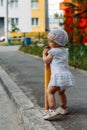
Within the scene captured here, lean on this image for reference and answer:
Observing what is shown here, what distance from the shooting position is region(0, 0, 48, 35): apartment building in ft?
237

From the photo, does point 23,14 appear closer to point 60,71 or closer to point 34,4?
point 34,4

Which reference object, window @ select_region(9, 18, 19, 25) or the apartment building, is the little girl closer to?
the apartment building

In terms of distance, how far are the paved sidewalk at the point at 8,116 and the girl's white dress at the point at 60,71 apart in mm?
917

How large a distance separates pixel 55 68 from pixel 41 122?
0.90m

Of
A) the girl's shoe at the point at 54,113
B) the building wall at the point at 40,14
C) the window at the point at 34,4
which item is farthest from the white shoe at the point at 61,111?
the window at the point at 34,4

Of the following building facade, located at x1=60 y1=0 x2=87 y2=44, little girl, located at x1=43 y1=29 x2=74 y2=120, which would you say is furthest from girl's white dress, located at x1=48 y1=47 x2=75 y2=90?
building facade, located at x1=60 y1=0 x2=87 y2=44

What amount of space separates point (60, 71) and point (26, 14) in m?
65.7

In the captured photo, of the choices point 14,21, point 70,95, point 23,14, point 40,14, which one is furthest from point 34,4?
point 70,95

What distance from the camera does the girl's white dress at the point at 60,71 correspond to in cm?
734

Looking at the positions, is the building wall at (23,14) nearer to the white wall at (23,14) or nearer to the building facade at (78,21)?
the white wall at (23,14)

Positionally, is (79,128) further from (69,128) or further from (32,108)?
(32,108)

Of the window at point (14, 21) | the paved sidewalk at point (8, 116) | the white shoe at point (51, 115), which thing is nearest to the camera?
the white shoe at point (51, 115)

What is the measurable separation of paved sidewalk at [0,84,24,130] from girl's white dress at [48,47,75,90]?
0.92 meters

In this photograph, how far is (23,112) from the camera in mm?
7934
